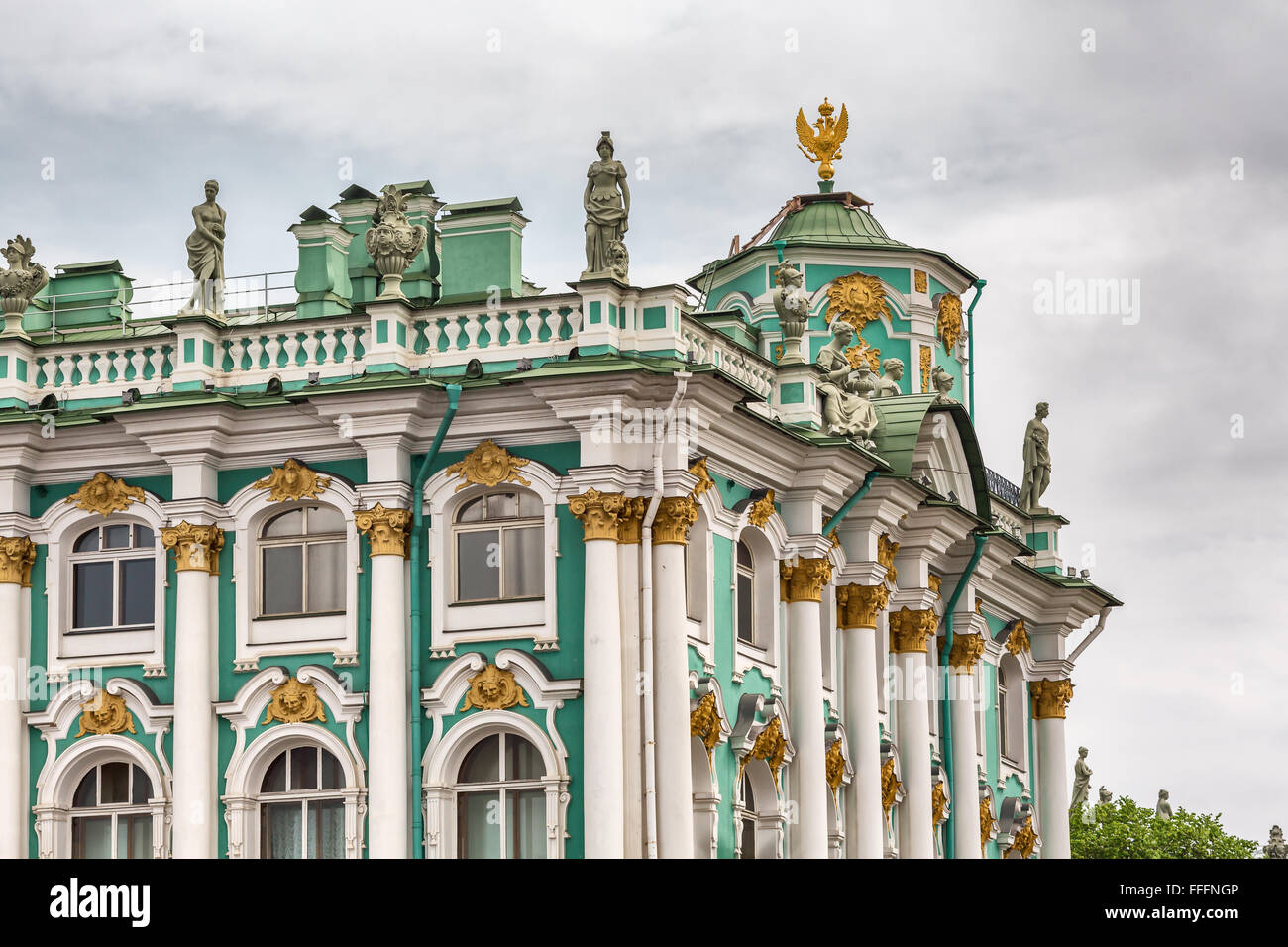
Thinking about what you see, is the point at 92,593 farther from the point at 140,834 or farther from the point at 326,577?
the point at 326,577

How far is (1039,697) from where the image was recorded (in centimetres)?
5125

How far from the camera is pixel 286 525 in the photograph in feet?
123

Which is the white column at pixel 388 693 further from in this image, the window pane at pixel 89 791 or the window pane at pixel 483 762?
the window pane at pixel 89 791

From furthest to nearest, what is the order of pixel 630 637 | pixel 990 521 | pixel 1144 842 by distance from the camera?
pixel 1144 842 < pixel 990 521 < pixel 630 637

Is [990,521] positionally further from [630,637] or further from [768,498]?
[630,637]

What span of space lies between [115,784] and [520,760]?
5.61 meters

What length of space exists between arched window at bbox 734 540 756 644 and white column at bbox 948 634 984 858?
24.0ft

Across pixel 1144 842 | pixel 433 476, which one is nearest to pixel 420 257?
pixel 433 476

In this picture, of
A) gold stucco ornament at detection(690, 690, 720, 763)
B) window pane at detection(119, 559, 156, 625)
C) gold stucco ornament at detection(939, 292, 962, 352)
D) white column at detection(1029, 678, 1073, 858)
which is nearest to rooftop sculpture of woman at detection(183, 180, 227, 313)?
window pane at detection(119, 559, 156, 625)

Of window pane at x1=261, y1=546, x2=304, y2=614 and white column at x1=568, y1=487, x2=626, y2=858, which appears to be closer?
white column at x1=568, y1=487, x2=626, y2=858

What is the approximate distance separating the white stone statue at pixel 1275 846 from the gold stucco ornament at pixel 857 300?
1050 inches

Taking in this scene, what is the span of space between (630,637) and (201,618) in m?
5.74

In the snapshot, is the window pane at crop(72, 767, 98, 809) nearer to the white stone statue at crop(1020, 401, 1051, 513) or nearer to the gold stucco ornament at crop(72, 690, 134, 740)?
the gold stucco ornament at crop(72, 690, 134, 740)

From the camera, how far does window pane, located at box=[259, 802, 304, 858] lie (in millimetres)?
36875
